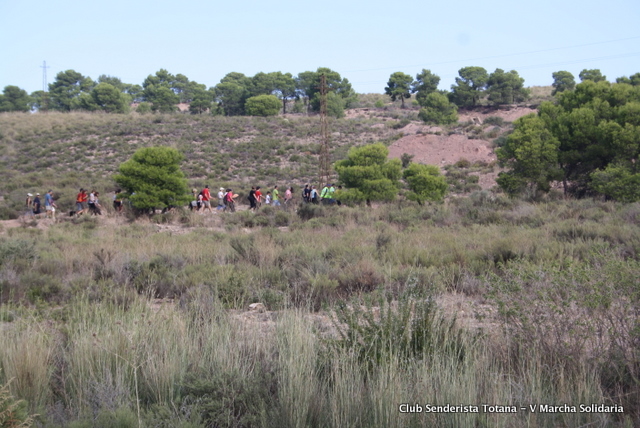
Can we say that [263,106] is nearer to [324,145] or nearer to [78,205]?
[324,145]

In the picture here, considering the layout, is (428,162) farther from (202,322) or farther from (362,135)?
(202,322)

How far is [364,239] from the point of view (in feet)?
42.4

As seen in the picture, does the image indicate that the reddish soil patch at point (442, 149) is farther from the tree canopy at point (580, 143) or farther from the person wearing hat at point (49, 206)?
the person wearing hat at point (49, 206)

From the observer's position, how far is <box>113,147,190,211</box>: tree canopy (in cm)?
2270

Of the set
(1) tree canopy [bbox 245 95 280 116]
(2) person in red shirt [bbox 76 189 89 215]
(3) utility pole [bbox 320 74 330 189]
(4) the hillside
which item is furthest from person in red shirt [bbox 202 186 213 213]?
(1) tree canopy [bbox 245 95 280 116]

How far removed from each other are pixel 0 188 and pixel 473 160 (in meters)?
33.5

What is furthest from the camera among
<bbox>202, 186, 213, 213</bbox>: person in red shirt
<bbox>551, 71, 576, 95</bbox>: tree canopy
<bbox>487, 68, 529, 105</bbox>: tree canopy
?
<bbox>551, 71, 576, 95</bbox>: tree canopy

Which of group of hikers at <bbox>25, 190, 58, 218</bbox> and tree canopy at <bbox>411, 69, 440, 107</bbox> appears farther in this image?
tree canopy at <bbox>411, 69, 440, 107</bbox>

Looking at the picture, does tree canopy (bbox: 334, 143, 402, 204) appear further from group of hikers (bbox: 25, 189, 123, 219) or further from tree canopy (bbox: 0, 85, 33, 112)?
tree canopy (bbox: 0, 85, 33, 112)

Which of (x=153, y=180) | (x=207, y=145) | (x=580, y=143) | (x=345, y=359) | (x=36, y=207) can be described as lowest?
(x=36, y=207)

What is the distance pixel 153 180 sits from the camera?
23.2 m

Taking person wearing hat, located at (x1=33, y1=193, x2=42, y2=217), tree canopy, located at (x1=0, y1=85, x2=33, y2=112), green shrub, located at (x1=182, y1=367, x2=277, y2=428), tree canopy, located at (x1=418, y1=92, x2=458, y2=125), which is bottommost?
person wearing hat, located at (x1=33, y1=193, x2=42, y2=217)

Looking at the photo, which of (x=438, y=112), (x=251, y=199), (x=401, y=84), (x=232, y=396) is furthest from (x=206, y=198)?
(x=401, y=84)

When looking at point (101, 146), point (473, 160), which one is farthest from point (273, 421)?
point (101, 146)
